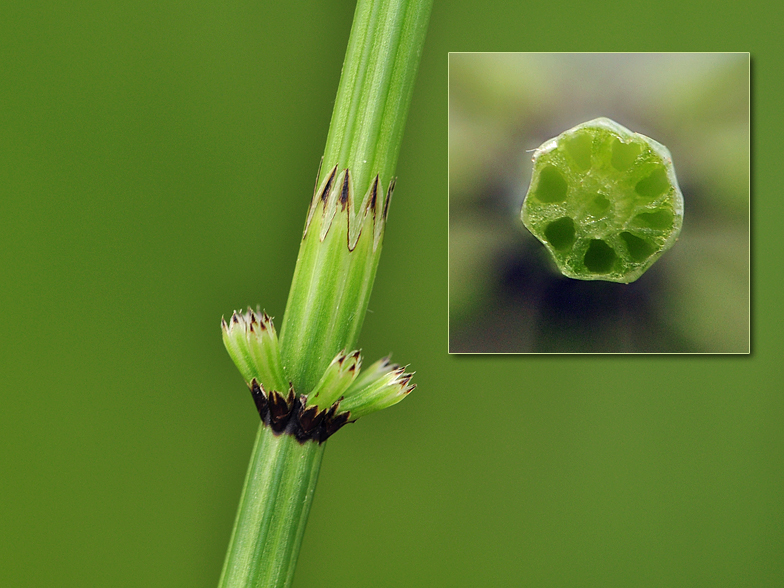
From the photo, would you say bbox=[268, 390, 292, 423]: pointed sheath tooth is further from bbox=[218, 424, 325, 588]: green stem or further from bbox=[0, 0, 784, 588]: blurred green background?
bbox=[0, 0, 784, 588]: blurred green background

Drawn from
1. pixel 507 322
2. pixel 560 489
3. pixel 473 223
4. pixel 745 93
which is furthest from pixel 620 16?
pixel 560 489

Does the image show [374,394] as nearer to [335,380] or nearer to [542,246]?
[335,380]

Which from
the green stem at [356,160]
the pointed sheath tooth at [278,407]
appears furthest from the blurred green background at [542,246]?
the pointed sheath tooth at [278,407]

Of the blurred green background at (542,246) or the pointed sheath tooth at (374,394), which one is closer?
the pointed sheath tooth at (374,394)

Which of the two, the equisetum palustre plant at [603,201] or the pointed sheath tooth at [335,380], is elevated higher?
the equisetum palustre plant at [603,201]

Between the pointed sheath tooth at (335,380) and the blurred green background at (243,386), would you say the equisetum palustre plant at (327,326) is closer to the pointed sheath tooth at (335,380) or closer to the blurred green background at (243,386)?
the pointed sheath tooth at (335,380)

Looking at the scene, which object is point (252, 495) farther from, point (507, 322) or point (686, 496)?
point (686, 496)
